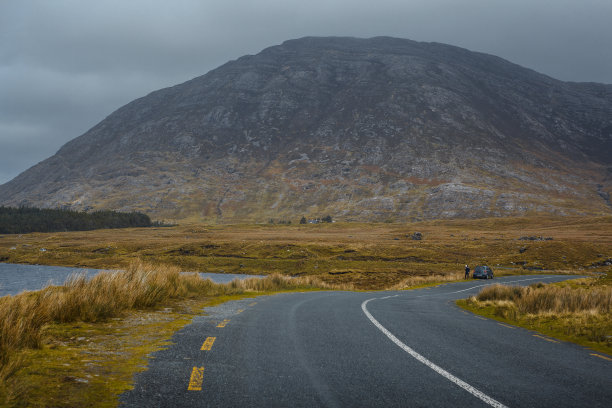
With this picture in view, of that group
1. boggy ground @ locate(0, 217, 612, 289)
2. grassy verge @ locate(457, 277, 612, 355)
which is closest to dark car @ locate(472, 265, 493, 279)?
boggy ground @ locate(0, 217, 612, 289)

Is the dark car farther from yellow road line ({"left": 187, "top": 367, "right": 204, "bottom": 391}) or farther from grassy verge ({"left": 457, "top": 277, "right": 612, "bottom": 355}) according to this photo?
yellow road line ({"left": 187, "top": 367, "right": 204, "bottom": 391})

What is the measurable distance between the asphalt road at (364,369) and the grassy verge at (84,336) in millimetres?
491

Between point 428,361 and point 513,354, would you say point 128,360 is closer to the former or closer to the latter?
point 428,361

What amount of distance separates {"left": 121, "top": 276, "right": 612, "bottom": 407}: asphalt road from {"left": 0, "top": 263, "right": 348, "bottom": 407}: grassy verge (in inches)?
19.3

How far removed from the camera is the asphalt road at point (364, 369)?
4934 millimetres

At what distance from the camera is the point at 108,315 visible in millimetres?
9961

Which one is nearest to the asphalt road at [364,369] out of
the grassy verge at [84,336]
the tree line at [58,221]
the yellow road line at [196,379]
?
the yellow road line at [196,379]

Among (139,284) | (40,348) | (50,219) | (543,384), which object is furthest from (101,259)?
(50,219)

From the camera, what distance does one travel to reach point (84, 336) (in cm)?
770

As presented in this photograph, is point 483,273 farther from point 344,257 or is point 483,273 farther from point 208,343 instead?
point 208,343

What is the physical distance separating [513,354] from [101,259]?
2704 inches

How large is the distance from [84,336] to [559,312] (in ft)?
46.6

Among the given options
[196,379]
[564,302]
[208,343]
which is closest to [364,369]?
[196,379]

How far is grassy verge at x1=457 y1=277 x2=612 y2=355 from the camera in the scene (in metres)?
10.2
